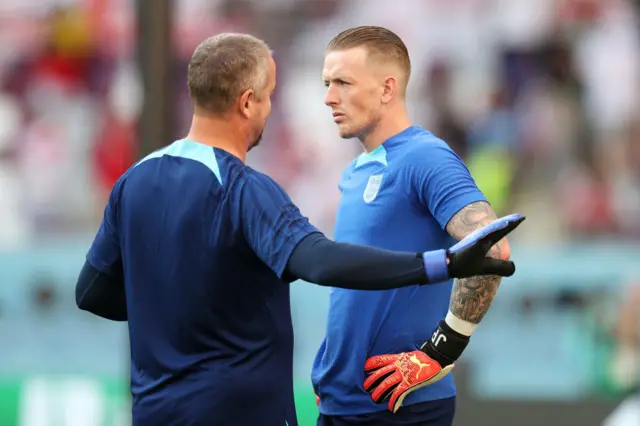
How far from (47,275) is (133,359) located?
5.38m

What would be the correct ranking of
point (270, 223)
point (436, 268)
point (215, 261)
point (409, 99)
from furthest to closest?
point (409, 99) < point (215, 261) < point (270, 223) < point (436, 268)

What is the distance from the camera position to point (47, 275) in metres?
8.67

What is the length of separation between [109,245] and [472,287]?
1.12 m

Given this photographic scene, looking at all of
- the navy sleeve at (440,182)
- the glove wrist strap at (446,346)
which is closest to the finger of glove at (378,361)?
the glove wrist strap at (446,346)

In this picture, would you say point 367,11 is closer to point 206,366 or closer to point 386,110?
point 386,110

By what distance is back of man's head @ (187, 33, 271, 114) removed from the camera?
133 inches

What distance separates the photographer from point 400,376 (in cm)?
356

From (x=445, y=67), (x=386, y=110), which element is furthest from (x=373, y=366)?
(x=445, y=67)

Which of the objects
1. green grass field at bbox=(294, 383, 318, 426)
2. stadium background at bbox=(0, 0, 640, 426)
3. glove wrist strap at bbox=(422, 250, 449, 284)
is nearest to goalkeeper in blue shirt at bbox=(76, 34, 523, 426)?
glove wrist strap at bbox=(422, 250, 449, 284)

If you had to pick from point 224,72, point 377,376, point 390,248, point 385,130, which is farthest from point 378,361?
point 224,72

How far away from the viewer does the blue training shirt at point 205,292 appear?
10.7 feet

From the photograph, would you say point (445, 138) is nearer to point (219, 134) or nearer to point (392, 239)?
point (392, 239)

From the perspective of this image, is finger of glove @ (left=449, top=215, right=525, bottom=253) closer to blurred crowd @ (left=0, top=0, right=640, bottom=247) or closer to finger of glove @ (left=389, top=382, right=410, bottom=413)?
finger of glove @ (left=389, top=382, right=410, bottom=413)

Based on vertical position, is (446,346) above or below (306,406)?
above
